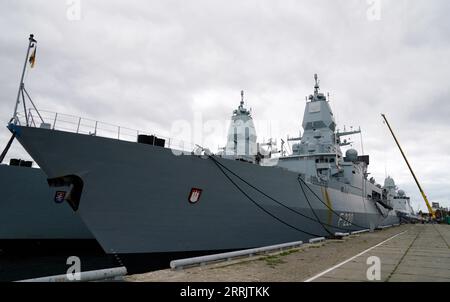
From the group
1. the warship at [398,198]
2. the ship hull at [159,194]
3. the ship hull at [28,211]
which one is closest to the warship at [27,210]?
the ship hull at [28,211]

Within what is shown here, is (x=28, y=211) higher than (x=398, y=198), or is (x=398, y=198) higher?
(x=398, y=198)

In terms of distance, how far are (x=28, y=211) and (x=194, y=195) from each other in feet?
28.5

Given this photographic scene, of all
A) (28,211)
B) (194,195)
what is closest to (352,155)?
(194,195)

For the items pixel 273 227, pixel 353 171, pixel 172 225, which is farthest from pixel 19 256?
pixel 353 171

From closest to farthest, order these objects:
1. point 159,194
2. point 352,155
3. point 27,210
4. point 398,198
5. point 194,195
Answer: point 159,194 → point 194,195 → point 27,210 → point 352,155 → point 398,198

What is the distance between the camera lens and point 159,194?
9.30m

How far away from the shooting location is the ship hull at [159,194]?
27.6ft

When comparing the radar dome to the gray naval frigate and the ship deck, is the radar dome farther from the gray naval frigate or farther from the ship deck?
the ship deck

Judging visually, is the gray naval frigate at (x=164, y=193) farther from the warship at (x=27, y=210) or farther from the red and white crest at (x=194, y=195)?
the warship at (x=27, y=210)

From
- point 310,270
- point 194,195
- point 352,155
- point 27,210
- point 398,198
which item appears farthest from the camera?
point 398,198

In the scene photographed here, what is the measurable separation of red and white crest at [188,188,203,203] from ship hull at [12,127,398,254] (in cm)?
10

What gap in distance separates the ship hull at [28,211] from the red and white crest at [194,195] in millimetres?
8122

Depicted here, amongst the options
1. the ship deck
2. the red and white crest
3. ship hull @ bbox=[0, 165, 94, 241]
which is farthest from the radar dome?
ship hull @ bbox=[0, 165, 94, 241]

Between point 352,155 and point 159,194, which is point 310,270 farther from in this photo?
point 352,155
